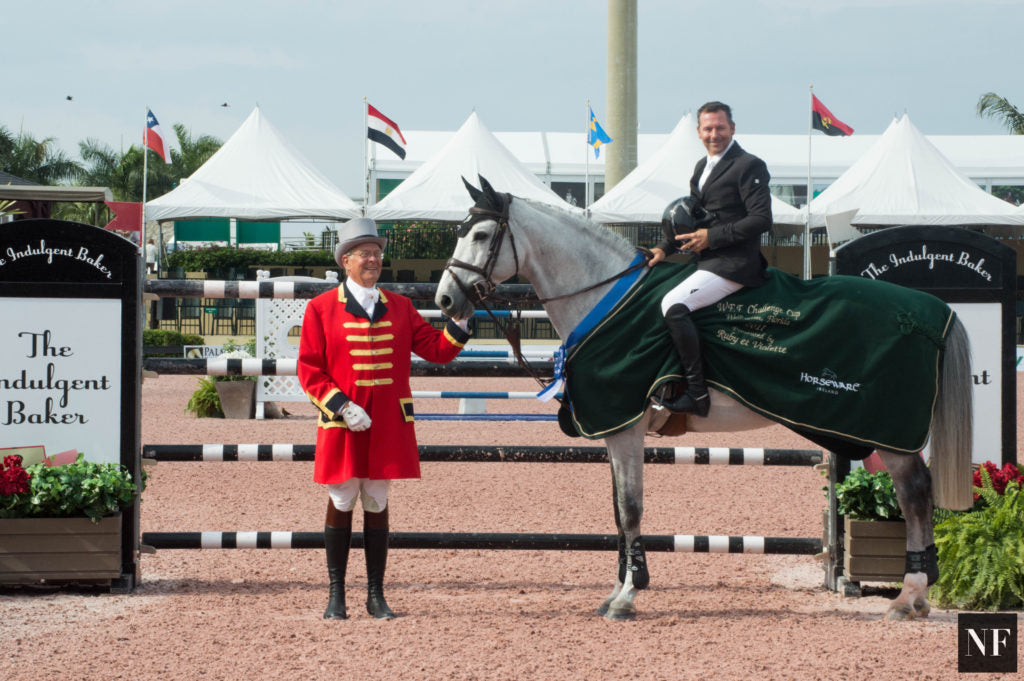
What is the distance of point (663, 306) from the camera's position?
500 cm

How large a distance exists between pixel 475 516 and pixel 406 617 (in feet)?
8.55

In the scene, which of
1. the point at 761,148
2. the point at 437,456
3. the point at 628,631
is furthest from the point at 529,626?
the point at 761,148

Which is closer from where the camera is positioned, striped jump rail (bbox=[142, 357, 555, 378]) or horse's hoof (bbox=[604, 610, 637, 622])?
horse's hoof (bbox=[604, 610, 637, 622])

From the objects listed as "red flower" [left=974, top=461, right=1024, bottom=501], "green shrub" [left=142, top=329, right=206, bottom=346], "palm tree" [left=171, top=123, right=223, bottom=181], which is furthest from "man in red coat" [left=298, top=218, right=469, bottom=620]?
"palm tree" [left=171, top=123, right=223, bottom=181]

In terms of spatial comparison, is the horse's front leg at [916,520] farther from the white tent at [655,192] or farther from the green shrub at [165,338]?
the white tent at [655,192]

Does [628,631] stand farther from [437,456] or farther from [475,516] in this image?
[475,516]

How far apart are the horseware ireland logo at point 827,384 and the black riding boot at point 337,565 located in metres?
2.33

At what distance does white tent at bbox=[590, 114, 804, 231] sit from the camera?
23016 millimetres

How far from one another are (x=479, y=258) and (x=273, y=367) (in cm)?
157

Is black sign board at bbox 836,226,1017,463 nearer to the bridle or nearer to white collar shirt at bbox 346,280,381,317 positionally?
the bridle

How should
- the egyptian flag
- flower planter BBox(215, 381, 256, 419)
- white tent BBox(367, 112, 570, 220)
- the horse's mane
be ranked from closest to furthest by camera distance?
the horse's mane, flower planter BBox(215, 381, 256, 419), white tent BBox(367, 112, 570, 220), the egyptian flag

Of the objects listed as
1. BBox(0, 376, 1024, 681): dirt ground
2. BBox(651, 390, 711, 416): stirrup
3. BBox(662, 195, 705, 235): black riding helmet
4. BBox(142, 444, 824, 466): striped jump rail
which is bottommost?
BBox(0, 376, 1024, 681): dirt ground

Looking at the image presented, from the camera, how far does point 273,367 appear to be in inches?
231

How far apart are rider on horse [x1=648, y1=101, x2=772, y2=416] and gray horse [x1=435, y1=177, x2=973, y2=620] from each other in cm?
29
